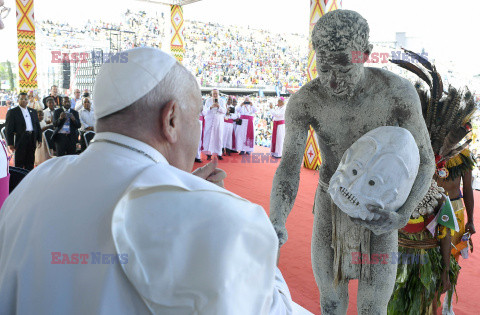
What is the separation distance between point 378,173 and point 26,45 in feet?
36.5

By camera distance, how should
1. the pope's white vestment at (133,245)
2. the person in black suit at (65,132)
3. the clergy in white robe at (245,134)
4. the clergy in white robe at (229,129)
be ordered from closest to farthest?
1. the pope's white vestment at (133,245)
2. the person in black suit at (65,132)
3. the clergy in white robe at (229,129)
4. the clergy in white robe at (245,134)

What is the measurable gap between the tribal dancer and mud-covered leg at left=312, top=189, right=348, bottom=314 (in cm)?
98

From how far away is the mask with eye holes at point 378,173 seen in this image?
4.57 feet

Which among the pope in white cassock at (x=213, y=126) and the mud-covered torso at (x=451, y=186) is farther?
the pope in white cassock at (x=213, y=126)

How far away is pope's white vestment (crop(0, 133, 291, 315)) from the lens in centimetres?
75

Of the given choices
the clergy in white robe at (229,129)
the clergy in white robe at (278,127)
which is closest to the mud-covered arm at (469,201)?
the clergy in white robe at (278,127)

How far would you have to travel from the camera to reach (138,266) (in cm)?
76

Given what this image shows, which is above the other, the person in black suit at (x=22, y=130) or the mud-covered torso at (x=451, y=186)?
the mud-covered torso at (x=451, y=186)

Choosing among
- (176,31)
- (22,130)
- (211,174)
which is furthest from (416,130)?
(176,31)

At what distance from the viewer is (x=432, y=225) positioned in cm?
268

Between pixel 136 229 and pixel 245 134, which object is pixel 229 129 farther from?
pixel 136 229

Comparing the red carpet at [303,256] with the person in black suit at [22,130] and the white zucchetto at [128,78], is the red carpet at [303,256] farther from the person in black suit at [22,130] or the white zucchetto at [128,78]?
the person in black suit at [22,130]

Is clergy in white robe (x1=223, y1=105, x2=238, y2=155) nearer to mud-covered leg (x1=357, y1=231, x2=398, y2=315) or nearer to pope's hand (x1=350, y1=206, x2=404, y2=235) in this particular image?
mud-covered leg (x1=357, y1=231, x2=398, y2=315)

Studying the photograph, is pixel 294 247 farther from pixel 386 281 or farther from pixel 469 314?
pixel 386 281
